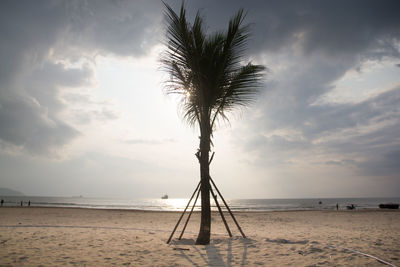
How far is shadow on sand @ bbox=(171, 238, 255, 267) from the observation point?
17.3 ft

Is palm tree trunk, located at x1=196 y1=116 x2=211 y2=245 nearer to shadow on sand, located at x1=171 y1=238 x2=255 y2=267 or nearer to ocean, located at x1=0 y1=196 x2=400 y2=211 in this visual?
ocean, located at x1=0 y1=196 x2=400 y2=211

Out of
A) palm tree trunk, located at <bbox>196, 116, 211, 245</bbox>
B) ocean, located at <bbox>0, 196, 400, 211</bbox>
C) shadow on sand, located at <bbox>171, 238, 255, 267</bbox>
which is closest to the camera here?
shadow on sand, located at <bbox>171, 238, 255, 267</bbox>

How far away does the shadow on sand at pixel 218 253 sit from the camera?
5.26m

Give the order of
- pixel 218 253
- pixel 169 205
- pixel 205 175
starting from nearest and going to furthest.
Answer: pixel 218 253, pixel 205 175, pixel 169 205

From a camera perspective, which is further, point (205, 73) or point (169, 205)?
point (169, 205)

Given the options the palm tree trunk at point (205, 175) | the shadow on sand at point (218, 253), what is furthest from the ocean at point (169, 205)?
the shadow on sand at point (218, 253)

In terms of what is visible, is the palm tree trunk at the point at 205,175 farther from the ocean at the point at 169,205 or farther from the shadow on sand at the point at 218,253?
the shadow on sand at the point at 218,253

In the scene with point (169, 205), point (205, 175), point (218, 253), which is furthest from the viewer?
point (169, 205)

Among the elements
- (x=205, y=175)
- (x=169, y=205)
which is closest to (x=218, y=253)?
(x=205, y=175)

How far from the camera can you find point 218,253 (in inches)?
236

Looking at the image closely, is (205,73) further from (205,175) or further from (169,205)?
(169,205)

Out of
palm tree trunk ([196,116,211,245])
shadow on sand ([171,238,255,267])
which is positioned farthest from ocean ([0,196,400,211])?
shadow on sand ([171,238,255,267])

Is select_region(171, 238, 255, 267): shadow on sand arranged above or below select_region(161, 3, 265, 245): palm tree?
below

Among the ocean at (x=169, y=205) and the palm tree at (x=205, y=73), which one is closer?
the palm tree at (x=205, y=73)
